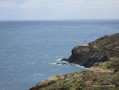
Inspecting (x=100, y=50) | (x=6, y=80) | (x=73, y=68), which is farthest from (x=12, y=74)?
(x=100, y=50)

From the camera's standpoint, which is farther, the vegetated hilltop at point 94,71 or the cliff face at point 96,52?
the cliff face at point 96,52

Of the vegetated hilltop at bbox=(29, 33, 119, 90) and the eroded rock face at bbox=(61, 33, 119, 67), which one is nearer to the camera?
the vegetated hilltop at bbox=(29, 33, 119, 90)

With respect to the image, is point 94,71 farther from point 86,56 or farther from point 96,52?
point 86,56

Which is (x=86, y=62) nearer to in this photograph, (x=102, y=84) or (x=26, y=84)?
(x=26, y=84)

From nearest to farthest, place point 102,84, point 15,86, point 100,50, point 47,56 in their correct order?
point 102,84 → point 15,86 → point 100,50 → point 47,56

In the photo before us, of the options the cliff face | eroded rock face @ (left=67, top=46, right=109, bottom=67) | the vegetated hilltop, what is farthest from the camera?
eroded rock face @ (left=67, top=46, right=109, bottom=67)

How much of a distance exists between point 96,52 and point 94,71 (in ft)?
146

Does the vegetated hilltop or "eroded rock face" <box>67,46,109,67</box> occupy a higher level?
the vegetated hilltop

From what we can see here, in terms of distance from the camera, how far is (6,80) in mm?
61312

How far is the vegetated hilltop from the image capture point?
89.2 feet

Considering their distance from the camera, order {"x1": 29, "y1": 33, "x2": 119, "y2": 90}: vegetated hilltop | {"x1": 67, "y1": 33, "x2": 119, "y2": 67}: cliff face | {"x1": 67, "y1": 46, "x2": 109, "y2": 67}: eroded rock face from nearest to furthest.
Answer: {"x1": 29, "y1": 33, "x2": 119, "y2": 90}: vegetated hilltop
{"x1": 67, "y1": 33, "x2": 119, "y2": 67}: cliff face
{"x1": 67, "y1": 46, "x2": 109, "y2": 67}: eroded rock face

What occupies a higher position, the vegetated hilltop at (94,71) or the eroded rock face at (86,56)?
the vegetated hilltop at (94,71)

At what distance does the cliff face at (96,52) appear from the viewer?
242 ft

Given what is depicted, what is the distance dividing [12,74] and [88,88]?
45422 mm
